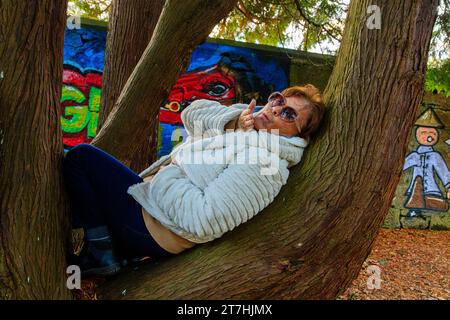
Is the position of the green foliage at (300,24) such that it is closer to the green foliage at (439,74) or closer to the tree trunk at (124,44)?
the green foliage at (439,74)

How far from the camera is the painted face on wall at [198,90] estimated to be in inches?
285

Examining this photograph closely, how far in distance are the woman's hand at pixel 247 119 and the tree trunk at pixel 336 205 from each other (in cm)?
33

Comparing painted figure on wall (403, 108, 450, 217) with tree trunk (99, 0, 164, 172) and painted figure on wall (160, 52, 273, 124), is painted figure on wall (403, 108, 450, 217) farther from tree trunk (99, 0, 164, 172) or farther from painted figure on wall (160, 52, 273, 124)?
tree trunk (99, 0, 164, 172)

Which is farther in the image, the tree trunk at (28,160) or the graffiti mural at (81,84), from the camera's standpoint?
the graffiti mural at (81,84)

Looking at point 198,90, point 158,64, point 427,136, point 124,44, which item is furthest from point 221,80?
point 158,64

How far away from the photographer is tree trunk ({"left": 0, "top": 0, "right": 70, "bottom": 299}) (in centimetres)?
166

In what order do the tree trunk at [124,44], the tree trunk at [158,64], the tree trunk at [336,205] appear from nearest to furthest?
the tree trunk at [336,205]
the tree trunk at [158,64]
the tree trunk at [124,44]

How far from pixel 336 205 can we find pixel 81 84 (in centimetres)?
564

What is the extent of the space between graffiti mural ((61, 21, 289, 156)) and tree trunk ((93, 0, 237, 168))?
341 centimetres

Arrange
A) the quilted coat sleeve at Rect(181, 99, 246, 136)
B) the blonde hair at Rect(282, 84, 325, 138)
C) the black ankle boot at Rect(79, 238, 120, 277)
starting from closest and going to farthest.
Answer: the black ankle boot at Rect(79, 238, 120, 277) < the blonde hair at Rect(282, 84, 325, 138) < the quilted coat sleeve at Rect(181, 99, 246, 136)

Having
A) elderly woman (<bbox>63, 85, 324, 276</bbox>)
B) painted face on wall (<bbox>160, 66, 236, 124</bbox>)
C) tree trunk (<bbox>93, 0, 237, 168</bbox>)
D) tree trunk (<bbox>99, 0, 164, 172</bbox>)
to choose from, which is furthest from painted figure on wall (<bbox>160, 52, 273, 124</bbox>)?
elderly woman (<bbox>63, 85, 324, 276</bbox>)

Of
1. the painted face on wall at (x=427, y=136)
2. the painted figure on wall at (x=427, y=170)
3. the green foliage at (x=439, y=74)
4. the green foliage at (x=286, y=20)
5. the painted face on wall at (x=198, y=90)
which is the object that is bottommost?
the painted figure on wall at (x=427, y=170)

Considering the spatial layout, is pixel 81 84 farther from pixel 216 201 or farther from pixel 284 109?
pixel 216 201

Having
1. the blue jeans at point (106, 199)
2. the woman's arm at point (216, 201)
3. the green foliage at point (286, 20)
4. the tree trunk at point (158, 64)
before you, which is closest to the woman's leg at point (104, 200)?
the blue jeans at point (106, 199)
